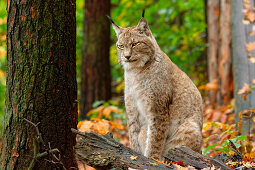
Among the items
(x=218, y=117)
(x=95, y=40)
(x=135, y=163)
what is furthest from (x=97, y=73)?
(x=135, y=163)

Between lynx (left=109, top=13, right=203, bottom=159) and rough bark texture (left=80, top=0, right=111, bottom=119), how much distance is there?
3.34 m

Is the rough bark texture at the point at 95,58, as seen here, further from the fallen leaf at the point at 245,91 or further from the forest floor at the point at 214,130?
the fallen leaf at the point at 245,91

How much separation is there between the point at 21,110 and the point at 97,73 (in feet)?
15.9

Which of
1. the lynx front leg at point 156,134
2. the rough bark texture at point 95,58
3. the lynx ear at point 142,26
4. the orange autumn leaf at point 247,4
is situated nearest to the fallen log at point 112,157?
the lynx front leg at point 156,134

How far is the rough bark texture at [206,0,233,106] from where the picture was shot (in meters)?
7.25

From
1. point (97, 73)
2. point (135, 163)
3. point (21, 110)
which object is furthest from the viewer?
point (97, 73)

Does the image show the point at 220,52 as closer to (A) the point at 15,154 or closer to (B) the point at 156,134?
(B) the point at 156,134

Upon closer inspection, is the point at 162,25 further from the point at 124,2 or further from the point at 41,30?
the point at 41,30

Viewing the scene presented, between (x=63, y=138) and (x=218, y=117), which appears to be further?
(x=218, y=117)

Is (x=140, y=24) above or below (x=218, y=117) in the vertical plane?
above

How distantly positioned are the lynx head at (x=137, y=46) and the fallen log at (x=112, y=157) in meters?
1.58

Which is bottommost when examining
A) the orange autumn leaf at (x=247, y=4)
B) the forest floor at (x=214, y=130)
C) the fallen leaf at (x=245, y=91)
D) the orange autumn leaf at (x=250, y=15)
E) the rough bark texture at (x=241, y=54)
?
the forest floor at (x=214, y=130)

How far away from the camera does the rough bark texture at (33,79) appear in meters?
2.71

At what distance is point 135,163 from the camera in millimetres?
2545
